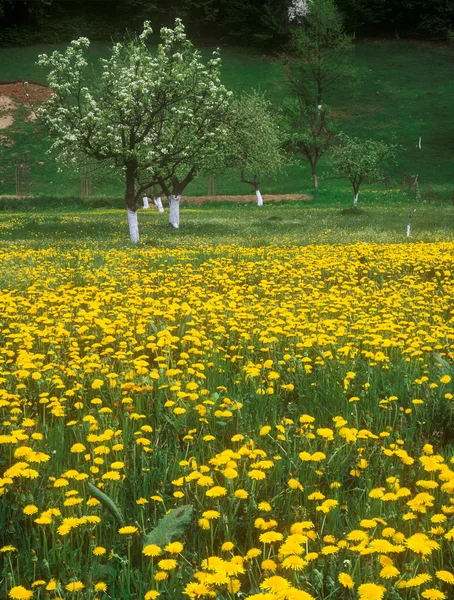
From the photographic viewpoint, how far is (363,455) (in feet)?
13.5

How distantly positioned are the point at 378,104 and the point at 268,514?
75.4m

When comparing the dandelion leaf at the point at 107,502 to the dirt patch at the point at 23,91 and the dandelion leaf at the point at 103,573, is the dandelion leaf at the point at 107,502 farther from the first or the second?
the dirt patch at the point at 23,91

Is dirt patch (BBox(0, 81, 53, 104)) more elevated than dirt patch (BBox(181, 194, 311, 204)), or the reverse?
dirt patch (BBox(0, 81, 53, 104))

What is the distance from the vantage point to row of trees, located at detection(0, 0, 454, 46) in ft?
290

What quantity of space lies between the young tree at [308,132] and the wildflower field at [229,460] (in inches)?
1872

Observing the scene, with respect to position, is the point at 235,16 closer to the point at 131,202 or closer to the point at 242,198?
the point at 242,198

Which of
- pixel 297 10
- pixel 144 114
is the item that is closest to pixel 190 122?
pixel 144 114

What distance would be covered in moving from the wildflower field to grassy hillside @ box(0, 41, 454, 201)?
4100 cm

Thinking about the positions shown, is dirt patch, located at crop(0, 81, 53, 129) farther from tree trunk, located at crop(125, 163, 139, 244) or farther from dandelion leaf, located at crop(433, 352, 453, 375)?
dandelion leaf, located at crop(433, 352, 453, 375)

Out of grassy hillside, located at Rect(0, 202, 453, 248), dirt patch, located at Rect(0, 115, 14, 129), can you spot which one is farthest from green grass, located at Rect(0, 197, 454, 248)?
dirt patch, located at Rect(0, 115, 14, 129)

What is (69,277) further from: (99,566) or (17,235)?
(17,235)

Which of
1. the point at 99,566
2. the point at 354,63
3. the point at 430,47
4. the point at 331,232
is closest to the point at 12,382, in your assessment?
the point at 99,566

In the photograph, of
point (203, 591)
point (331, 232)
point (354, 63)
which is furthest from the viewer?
point (354, 63)

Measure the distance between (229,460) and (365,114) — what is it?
72.0m
